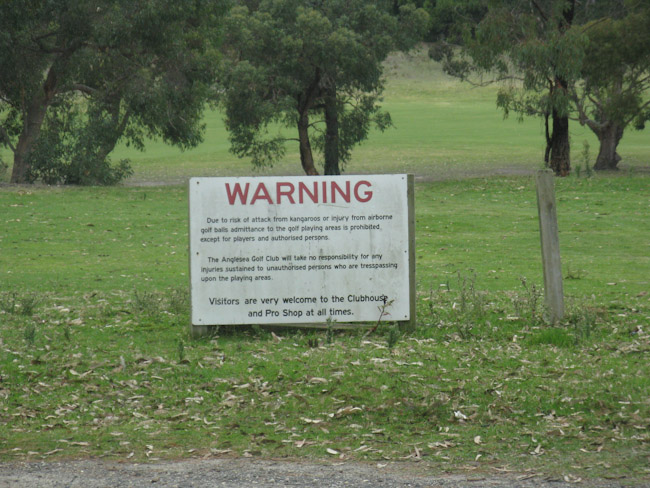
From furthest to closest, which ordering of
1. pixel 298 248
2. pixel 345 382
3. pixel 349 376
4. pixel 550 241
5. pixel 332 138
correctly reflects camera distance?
pixel 332 138 < pixel 550 241 < pixel 298 248 < pixel 349 376 < pixel 345 382

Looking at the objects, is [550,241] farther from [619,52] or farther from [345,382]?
[619,52]

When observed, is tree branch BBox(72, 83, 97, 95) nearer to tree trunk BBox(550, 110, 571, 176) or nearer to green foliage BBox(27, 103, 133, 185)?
green foliage BBox(27, 103, 133, 185)

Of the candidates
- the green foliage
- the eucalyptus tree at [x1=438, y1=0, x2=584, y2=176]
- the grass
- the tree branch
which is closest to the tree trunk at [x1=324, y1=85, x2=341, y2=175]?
the eucalyptus tree at [x1=438, y1=0, x2=584, y2=176]

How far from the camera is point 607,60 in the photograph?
3025 cm

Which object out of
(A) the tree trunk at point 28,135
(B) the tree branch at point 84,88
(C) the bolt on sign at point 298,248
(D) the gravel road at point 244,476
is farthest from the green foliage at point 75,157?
(D) the gravel road at point 244,476

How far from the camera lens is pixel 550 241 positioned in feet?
30.7

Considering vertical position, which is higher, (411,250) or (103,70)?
(103,70)

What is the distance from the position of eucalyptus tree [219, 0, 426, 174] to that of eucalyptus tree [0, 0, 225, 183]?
4.24 feet

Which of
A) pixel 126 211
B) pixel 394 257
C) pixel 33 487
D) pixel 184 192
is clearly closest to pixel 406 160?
pixel 184 192

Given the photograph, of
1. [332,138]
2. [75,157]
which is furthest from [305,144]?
[75,157]

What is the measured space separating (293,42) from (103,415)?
27316 mm

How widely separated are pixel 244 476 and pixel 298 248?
3.73 meters

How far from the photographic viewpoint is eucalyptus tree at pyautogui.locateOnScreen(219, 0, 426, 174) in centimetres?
3350

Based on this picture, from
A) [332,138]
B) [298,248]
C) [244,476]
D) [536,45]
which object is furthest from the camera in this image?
[332,138]
